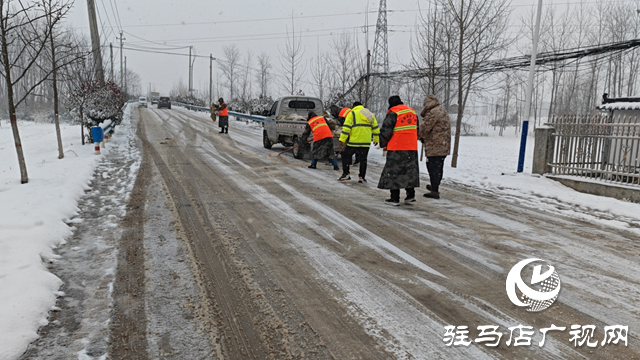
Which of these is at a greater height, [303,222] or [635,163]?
[635,163]

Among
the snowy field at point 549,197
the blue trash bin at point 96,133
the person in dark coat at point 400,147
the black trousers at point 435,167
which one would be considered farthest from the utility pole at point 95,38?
the black trousers at point 435,167

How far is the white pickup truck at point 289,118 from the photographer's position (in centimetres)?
1442

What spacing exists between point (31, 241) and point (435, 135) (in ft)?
20.6

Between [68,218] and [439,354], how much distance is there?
527 cm

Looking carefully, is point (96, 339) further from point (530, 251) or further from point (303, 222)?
point (530, 251)

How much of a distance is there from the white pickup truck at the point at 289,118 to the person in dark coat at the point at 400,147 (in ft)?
23.3

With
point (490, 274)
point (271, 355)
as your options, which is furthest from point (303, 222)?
point (271, 355)

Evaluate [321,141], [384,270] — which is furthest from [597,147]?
[384,270]

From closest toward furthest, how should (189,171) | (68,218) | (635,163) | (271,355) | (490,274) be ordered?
(271,355)
(490,274)
(68,218)
(635,163)
(189,171)

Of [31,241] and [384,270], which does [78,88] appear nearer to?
[31,241]

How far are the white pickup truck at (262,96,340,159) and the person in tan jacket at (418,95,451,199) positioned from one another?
22.1 feet

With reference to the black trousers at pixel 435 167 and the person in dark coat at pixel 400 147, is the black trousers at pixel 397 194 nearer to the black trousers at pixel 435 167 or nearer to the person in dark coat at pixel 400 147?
the person in dark coat at pixel 400 147

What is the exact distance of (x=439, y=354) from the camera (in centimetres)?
284

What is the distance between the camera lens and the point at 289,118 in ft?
48.0
